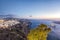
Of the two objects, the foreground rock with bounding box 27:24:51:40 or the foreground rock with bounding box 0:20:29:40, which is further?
the foreground rock with bounding box 0:20:29:40

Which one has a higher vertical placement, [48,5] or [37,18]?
[48,5]

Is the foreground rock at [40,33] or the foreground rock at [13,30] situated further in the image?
the foreground rock at [13,30]

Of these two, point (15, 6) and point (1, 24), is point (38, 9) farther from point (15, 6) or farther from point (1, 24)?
point (1, 24)

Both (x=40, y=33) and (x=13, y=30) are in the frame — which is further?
(x=13, y=30)

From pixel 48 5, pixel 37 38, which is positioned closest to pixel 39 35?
pixel 37 38

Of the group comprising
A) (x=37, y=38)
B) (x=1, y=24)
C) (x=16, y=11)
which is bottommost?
(x=37, y=38)

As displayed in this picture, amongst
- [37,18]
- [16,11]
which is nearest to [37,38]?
[37,18]

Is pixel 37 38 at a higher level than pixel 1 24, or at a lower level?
lower

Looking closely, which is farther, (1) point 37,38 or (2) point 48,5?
(2) point 48,5

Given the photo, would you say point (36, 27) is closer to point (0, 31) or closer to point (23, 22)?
point (23, 22)
